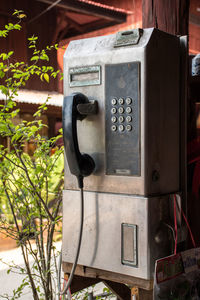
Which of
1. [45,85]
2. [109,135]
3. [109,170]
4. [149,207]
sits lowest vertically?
[149,207]

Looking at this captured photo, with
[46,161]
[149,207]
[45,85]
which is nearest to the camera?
[149,207]

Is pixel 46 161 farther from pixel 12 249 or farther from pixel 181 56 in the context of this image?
pixel 12 249

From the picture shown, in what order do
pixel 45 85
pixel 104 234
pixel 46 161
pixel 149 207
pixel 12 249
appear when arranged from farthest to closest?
pixel 12 249 → pixel 45 85 → pixel 46 161 → pixel 104 234 → pixel 149 207

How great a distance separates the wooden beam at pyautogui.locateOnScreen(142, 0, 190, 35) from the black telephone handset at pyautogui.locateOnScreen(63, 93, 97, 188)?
63 cm

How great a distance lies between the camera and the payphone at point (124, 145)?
4.16 ft

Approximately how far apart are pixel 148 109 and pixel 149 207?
0.31m

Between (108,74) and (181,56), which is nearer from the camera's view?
(108,74)

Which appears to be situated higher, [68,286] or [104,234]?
[104,234]

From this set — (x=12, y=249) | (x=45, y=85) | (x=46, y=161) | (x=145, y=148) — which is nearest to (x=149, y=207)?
(x=145, y=148)

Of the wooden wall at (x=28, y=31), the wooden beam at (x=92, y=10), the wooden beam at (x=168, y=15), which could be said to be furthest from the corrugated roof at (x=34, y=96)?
the wooden beam at (x=168, y=15)

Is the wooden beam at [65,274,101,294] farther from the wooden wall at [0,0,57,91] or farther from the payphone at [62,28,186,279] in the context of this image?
the wooden wall at [0,0,57,91]

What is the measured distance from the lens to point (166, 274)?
4.16ft

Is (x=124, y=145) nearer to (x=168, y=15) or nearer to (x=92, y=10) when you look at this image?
(x=168, y=15)

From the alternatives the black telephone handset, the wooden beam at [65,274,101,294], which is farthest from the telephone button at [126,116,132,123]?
the wooden beam at [65,274,101,294]
